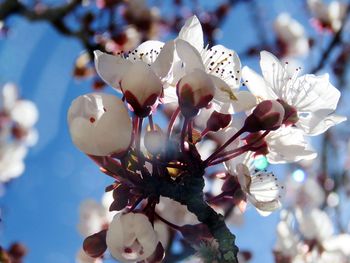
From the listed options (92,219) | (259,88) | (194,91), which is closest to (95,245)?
(194,91)

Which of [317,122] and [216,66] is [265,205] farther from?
[216,66]

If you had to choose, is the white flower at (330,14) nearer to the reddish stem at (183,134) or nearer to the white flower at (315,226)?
the white flower at (315,226)

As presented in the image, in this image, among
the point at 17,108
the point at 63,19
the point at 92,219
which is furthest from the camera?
the point at 17,108

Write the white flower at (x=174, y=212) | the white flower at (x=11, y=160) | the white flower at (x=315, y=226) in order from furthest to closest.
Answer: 1. the white flower at (x=11, y=160)
2. the white flower at (x=315, y=226)
3. the white flower at (x=174, y=212)

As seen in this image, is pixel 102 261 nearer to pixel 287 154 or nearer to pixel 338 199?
pixel 287 154

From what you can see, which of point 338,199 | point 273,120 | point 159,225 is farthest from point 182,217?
point 338,199

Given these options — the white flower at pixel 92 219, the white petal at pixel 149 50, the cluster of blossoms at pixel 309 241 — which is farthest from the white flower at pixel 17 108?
the white petal at pixel 149 50
